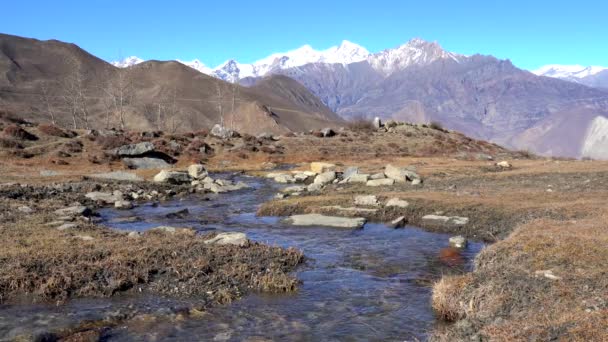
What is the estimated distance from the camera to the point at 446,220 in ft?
82.2

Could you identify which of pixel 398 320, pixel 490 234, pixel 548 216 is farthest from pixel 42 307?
pixel 548 216

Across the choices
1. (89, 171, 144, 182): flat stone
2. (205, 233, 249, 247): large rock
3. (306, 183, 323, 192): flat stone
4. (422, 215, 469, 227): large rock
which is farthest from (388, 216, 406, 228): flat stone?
(89, 171, 144, 182): flat stone

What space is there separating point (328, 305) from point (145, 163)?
4806 cm

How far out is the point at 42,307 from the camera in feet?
43.8

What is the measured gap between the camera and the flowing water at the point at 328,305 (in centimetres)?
1207

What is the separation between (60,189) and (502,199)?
2991 centimetres

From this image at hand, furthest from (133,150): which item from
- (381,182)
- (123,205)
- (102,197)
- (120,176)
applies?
(381,182)

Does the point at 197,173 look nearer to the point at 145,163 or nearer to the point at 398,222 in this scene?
the point at 145,163

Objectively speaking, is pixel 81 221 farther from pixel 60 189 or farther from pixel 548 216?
pixel 548 216

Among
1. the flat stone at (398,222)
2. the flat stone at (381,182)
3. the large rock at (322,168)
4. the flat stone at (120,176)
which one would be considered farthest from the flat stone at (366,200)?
the flat stone at (120,176)

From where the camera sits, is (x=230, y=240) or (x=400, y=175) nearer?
(x=230, y=240)

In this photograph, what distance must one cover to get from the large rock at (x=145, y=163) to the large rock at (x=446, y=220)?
39.3m

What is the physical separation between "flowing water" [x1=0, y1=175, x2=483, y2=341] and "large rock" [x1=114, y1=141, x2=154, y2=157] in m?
40.7

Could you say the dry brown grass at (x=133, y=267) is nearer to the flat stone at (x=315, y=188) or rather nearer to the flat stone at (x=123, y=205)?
the flat stone at (x=123, y=205)
